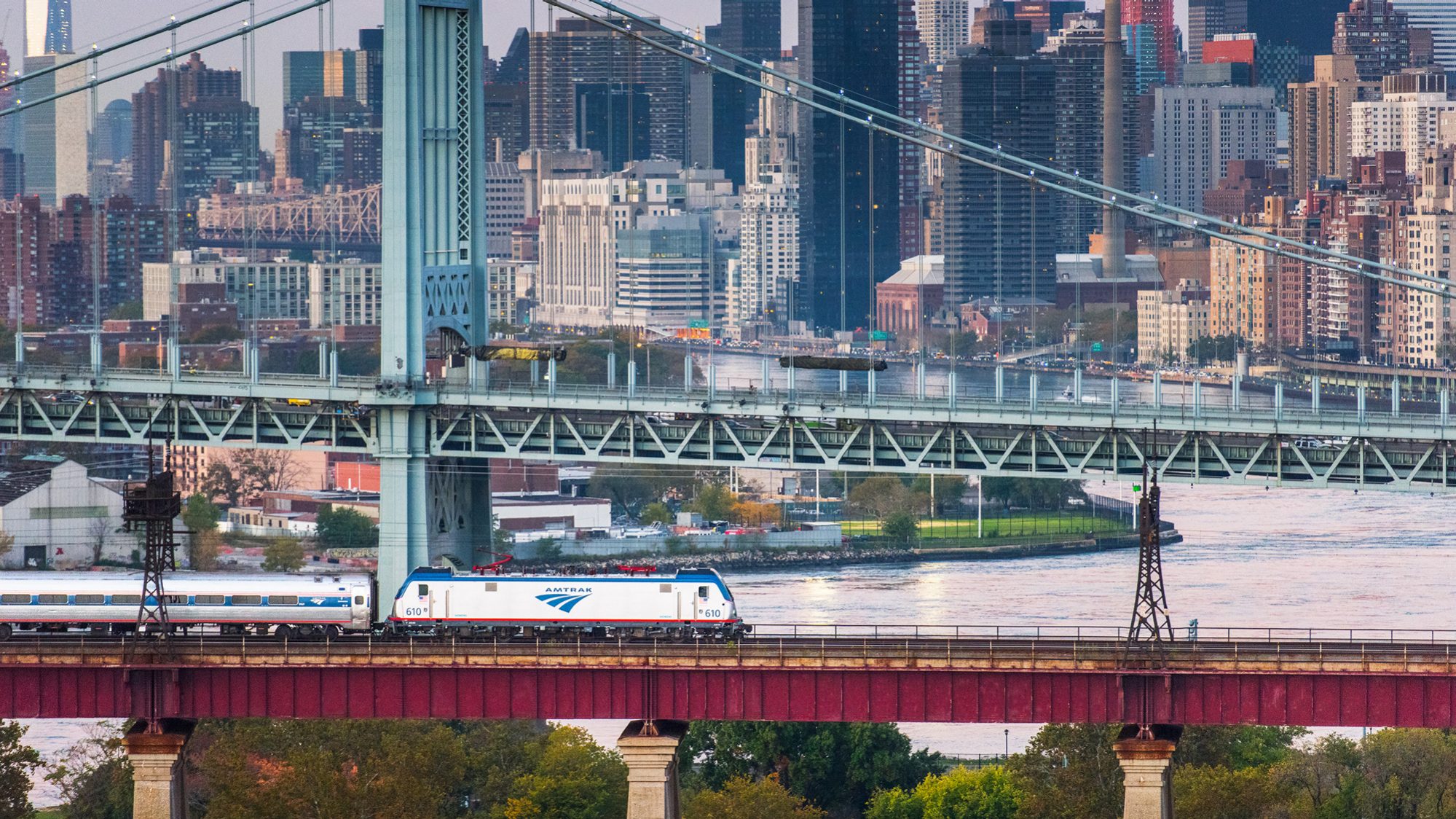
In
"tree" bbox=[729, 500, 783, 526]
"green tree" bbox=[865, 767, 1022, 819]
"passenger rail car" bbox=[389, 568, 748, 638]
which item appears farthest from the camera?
"tree" bbox=[729, 500, 783, 526]

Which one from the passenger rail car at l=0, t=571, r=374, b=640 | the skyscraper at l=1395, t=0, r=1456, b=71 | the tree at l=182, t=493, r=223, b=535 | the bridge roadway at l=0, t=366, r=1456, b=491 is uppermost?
the skyscraper at l=1395, t=0, r=1456, b=71

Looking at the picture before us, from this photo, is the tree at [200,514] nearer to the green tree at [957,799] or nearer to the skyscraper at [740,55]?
the green tree at [957,799]

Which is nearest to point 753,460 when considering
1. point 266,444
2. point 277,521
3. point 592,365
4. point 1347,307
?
point 266,444

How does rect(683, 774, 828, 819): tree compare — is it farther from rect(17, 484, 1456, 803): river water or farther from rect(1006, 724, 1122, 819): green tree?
rect(17, 484, 1456, 803): river water

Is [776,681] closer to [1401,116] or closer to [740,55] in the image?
[740,55]

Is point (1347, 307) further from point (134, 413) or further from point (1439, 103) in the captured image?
point (134, 413)

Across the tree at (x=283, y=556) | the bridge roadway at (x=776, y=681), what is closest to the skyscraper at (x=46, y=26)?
the tree at (x=283, y=556)

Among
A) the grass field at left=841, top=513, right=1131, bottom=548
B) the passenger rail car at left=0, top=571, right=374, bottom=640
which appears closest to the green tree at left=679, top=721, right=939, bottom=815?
the passenger rail car at left=0, top=571, right=374, bottom=640
